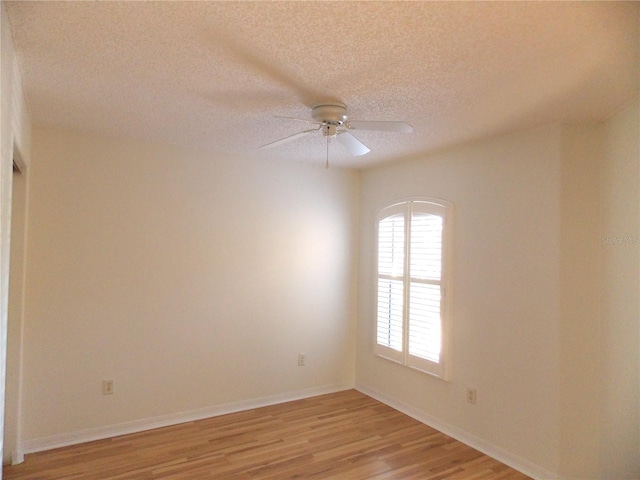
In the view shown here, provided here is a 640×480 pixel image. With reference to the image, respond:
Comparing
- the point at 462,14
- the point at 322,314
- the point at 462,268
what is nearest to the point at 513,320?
the point at 462,268

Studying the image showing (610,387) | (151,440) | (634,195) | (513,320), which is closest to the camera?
(634,195)

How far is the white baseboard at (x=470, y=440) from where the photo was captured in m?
2.86

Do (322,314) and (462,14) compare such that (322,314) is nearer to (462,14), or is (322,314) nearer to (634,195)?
(634,195)

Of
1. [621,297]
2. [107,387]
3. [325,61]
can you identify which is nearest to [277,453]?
[107,387]

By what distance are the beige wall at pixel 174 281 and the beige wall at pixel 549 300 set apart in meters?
1.49

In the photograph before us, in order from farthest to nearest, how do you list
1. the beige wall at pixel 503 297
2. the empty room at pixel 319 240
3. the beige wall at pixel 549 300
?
the beige wall at pixel 503 297 → the beige wall at pixel 549 300 → the empty room at pixel 319 240

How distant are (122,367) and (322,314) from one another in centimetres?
205

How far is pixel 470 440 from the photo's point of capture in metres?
3.34

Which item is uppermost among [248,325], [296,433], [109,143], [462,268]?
[109,143]

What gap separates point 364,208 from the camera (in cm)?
468

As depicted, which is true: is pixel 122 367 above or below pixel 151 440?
above

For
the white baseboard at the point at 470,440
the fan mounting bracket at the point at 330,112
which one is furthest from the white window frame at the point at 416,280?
the fan mounting bracket at the point at 330,112

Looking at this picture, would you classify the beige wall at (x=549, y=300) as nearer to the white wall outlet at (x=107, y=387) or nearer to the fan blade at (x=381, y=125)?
the fan blade at (x=381, y=125)

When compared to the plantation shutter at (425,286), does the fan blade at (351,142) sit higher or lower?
higher
